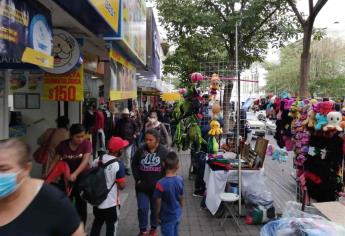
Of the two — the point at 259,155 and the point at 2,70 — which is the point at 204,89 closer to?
the point at 259,155

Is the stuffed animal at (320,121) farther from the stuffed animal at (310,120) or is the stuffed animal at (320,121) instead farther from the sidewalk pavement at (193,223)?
the sidewalk pavement at (193,223)

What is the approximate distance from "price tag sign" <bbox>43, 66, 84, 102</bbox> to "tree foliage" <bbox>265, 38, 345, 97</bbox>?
27.2 meters

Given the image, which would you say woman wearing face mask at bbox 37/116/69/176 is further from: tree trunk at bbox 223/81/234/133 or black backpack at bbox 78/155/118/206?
tree trunk at bbox 223/81/234/133

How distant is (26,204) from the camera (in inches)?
90.4

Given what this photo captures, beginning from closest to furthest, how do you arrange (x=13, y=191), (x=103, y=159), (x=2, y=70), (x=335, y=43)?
(x=13, y=191)
(x=103, y=159)
(x=2, y=70)
(x=335, y=43)

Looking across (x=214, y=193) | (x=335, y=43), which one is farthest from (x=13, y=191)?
(x=335, y=43)

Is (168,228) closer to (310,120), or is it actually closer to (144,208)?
(144,208)

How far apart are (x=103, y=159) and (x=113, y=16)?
208cm

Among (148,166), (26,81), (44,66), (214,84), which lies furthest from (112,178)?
(26,81)

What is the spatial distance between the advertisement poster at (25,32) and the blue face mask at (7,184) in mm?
1465

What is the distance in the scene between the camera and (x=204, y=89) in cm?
792

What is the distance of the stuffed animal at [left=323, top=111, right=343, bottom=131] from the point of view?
5.27m

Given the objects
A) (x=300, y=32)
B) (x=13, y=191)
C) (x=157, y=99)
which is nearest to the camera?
(x=13, y=191)

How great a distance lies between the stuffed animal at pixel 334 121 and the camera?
5.27 metres
